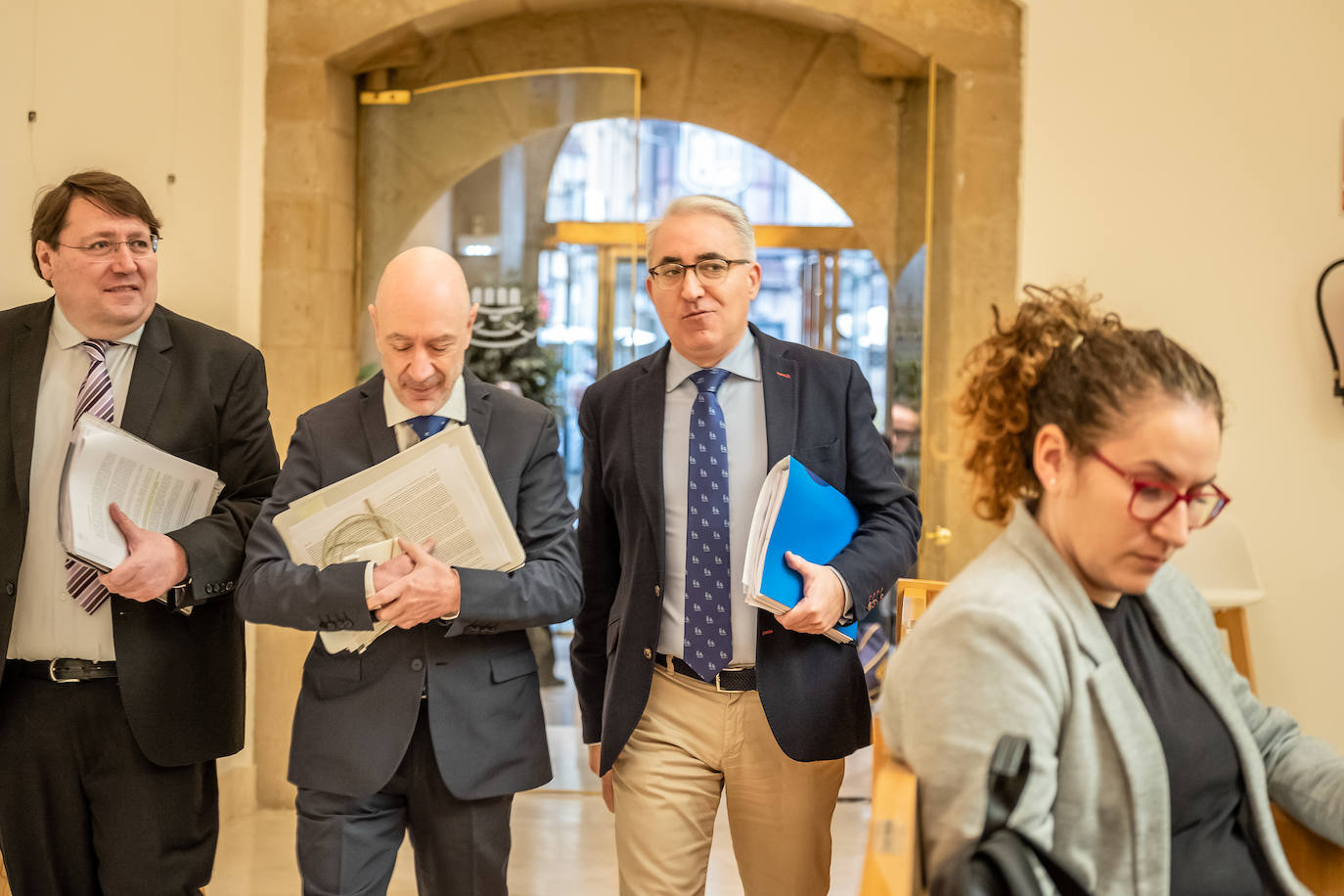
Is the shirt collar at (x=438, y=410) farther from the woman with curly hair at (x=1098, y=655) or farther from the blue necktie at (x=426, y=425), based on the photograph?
the woman with curly hair at (x=1098, y=655)

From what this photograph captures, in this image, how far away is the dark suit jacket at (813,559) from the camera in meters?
2.29

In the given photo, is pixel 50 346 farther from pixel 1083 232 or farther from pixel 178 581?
pixel 1083 232

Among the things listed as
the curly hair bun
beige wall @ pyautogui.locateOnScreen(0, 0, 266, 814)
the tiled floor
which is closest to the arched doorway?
beige wall @ pyautogui.locateOnScreen(0, 0, 266, 814)

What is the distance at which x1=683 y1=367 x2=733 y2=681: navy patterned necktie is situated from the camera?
2309mm

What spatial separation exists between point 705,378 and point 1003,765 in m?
1.17

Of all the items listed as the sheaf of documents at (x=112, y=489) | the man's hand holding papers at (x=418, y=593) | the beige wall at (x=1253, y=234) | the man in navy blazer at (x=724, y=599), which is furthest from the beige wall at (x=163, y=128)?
the beige wall at (x=1253, y=234)

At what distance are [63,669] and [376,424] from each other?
852mm

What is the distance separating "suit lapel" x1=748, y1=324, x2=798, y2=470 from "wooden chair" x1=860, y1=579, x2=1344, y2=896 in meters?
0.39

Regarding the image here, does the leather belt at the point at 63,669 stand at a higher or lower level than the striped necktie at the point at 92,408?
lower

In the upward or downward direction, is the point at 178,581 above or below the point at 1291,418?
below

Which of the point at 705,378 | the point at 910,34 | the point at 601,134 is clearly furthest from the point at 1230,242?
the point at 705,378

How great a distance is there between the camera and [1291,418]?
448 cm

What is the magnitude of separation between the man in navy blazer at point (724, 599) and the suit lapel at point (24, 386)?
47.8 inches

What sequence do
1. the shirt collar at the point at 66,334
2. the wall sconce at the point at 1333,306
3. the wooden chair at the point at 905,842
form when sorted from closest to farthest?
the wooden chair at the point at 905,842
the shirt collar at the point at 66,334
the wall sconce at the point at 1333,306
